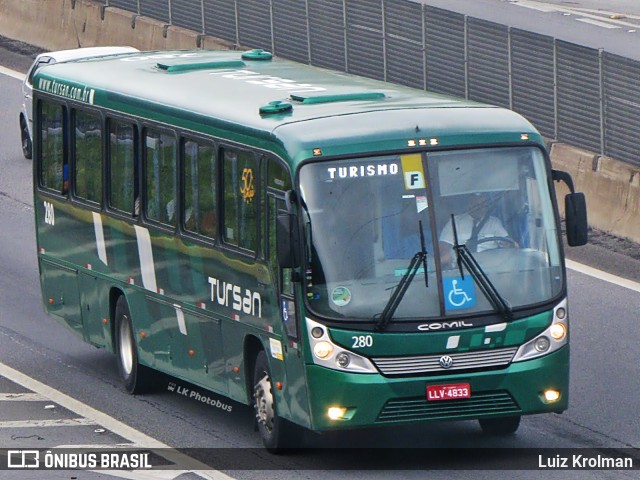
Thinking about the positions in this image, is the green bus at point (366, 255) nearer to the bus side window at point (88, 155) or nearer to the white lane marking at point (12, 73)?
the bus side window at point (88, 155)

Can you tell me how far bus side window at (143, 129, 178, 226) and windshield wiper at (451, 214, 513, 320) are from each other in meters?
3.22

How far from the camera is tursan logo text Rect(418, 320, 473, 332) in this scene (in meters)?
12.9

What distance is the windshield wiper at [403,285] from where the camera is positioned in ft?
42.1

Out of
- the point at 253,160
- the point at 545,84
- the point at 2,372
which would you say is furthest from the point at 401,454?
the point at 545,84

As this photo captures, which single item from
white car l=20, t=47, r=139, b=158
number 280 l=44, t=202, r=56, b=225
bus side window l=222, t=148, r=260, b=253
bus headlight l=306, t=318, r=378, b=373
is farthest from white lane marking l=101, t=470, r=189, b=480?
white car l=20, t=47, r=139, b=158

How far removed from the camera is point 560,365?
43.8ft

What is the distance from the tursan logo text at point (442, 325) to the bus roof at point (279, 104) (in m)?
1.33

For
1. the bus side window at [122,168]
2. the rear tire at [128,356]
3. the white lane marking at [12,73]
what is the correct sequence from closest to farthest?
the bus side window at [122,168], the rear tire at [128,356], the white lane marking at [12,73]

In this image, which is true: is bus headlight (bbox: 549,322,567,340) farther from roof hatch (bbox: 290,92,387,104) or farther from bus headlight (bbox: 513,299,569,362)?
Answer: roof hatch (bbox: 290,92,387,104)

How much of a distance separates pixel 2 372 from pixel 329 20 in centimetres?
Answer: 1304

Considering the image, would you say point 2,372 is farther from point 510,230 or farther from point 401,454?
point 510,230

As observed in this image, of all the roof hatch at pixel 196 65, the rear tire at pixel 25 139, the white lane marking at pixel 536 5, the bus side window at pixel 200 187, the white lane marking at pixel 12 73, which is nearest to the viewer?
the bus side window at pixel 200 187

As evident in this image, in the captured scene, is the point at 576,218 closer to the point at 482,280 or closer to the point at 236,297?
the point at 482,280

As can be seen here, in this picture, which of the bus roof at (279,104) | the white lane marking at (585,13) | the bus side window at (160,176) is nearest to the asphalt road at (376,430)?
the bus side window at (160,176)
